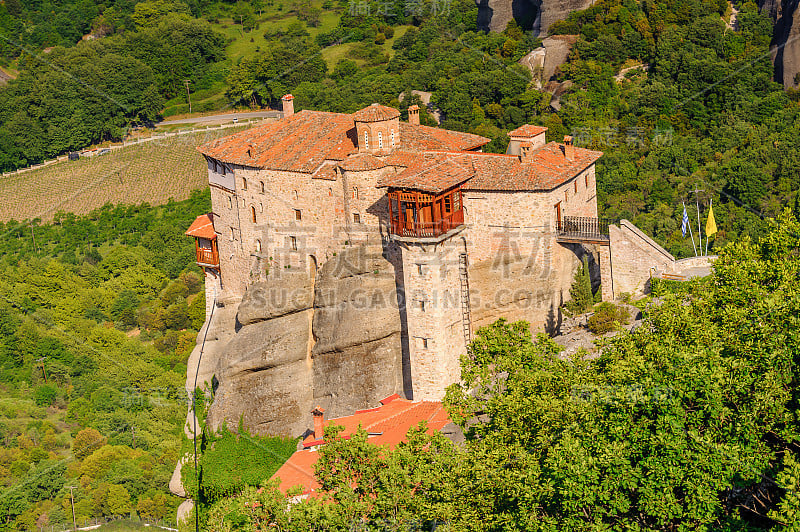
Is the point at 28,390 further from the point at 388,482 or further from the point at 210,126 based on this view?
the point at 388,482

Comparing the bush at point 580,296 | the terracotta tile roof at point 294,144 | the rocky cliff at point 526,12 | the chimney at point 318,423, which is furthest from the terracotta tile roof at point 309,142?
the rocky cliff at point 526,12

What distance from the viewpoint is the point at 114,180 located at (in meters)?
116

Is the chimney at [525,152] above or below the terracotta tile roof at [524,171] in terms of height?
above

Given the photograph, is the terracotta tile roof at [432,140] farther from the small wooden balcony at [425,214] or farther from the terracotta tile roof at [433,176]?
the small wooden balcony at [425,214]

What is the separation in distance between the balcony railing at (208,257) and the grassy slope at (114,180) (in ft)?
171

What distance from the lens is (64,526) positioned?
7244 cm

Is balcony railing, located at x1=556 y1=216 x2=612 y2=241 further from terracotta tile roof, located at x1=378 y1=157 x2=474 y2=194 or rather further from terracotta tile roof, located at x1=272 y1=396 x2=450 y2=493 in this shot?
terracotta tile roof, located at x1=272 y1=396 x2=450 y2=493

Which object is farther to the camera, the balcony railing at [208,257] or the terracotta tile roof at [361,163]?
the balcony railing at [208,257]

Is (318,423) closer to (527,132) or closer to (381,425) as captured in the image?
(381,425)

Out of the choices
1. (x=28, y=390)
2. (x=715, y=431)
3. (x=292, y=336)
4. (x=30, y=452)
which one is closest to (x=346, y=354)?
(x=292, y=336)

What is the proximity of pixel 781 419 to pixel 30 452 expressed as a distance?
68.1 metres

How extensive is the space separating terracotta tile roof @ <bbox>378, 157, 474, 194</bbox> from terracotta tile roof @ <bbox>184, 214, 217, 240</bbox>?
15.4 metres

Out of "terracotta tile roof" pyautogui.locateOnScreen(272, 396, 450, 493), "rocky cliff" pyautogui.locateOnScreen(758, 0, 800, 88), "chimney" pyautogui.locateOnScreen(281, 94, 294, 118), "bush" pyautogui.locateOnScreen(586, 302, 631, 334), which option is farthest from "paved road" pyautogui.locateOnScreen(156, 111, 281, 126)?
"bush" pyautogui.locateOnScreen(586, 302, 631, 334)

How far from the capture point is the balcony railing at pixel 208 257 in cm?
5855
